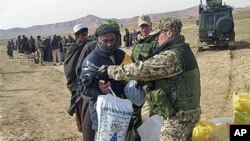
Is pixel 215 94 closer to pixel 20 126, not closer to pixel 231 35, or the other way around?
pixel 20 126

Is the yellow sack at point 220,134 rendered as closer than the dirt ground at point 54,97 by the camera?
Yes

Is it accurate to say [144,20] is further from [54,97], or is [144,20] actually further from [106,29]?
[54,97]

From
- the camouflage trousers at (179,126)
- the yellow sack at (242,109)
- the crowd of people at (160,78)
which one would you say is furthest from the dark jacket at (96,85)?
the yellow sack at (242,109)

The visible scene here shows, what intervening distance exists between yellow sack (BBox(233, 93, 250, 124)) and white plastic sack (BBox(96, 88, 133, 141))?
0.79m

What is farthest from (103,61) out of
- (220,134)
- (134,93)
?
(220,134)

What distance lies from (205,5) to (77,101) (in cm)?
1826

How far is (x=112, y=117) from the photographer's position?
10.6ft

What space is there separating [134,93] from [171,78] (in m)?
0.47

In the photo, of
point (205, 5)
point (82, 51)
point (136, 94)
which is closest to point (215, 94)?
point (82, 51)

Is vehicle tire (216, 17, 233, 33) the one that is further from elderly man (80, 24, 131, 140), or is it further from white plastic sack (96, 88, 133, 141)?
white plastic sack (96, 88, 133, 141)

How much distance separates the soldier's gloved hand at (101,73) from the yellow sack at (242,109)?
995 mm

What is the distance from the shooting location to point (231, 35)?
18.9 metres

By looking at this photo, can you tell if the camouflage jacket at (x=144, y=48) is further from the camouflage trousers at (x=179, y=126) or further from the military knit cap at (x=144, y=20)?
the camouflage trousers at (x=179, y=126)

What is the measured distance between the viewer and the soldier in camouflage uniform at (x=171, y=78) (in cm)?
303
